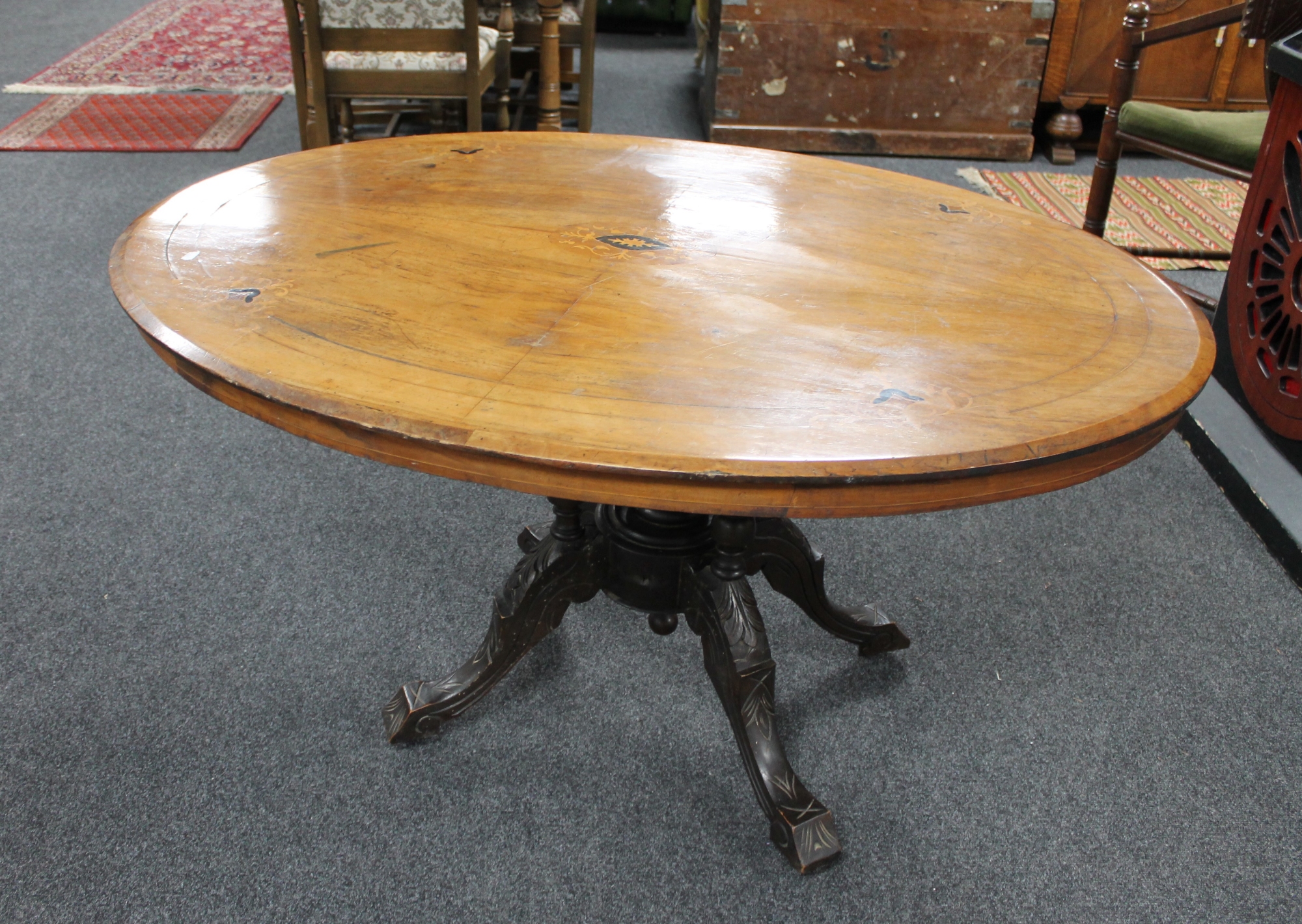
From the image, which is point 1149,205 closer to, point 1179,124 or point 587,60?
point 1179,124

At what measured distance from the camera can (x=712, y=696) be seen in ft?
4.36

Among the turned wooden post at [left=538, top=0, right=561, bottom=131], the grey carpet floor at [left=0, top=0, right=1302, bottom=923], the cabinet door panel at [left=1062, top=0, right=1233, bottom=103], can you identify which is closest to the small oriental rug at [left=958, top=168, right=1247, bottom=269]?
the cabinet door panel at [left=1062, top=0, right=1233, bottom=103]

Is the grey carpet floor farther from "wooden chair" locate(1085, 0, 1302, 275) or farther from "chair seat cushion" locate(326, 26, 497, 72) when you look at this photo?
"chair seat cushion" locate(326, 26, 497, 72)

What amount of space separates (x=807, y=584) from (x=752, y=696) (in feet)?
0.72

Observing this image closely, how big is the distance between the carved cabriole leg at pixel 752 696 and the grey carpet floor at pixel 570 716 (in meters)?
0.05

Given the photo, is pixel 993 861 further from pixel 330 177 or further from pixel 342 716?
pixel 330 177

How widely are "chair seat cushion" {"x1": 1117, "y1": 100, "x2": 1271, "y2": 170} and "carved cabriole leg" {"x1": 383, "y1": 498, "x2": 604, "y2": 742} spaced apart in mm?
1769

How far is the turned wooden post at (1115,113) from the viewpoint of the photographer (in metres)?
2.34

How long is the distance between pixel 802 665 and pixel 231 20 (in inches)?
207

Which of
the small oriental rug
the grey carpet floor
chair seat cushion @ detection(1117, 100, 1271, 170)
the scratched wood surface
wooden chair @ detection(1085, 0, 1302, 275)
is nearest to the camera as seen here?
the scratched wood surface

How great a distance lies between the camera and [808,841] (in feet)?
3.59

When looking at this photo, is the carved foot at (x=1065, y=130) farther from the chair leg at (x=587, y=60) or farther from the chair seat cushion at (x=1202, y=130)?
the chair leg at (x=587, y=60)

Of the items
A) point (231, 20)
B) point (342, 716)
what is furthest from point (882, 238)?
point (231, 20)

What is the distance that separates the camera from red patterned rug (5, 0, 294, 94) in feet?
13.3
